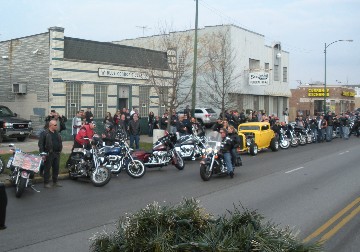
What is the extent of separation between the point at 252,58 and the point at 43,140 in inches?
1256

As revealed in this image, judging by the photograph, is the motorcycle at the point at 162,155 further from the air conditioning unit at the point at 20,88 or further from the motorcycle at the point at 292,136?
the motorcycle at the point at 292,136

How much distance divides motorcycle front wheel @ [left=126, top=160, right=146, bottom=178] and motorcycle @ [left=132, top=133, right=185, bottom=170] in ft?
3.44

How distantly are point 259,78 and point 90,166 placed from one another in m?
27.6

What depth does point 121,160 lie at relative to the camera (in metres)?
14.3

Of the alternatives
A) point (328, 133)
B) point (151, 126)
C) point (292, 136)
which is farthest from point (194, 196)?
point (328, 133)

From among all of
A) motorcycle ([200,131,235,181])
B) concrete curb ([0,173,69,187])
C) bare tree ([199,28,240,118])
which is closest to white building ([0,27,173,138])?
bare tree ([199,28,240,118])

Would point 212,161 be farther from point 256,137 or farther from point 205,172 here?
point 256,137

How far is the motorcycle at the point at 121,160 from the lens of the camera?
14.2 meters

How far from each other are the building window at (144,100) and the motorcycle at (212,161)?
51.2 feet

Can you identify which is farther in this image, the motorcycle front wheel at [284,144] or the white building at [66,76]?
the motorcycle front wheel at [284,144]

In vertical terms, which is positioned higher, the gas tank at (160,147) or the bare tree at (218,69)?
the bare tree at (218,69)

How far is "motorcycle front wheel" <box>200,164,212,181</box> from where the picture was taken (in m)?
13.5

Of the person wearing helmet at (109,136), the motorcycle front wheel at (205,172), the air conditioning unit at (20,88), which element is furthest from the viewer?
the air conditioning unit at (20,88)

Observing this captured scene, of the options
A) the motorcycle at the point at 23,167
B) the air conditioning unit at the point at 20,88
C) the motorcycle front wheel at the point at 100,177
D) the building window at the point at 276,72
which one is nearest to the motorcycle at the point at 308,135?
the air conditioning unit at the point at 20,88
